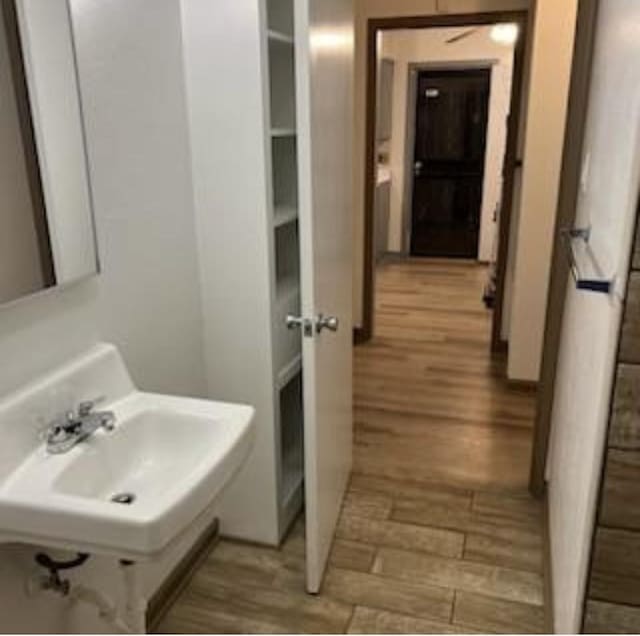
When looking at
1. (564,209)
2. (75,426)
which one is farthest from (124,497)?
(564,209)

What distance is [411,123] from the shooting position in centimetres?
629

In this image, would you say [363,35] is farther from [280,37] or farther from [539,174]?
[280,37]

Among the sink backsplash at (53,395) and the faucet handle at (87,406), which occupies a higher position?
the sink backsplash at (53,395)

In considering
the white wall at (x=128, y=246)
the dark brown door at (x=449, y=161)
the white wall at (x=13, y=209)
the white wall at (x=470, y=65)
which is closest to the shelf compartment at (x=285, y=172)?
the white wall at (x=128, y=246)

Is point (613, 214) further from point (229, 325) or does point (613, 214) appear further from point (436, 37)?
point (436, 37)

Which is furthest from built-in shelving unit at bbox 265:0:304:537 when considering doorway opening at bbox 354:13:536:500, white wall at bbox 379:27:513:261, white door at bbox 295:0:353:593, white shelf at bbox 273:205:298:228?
white wall at bbox 379:27:513:261

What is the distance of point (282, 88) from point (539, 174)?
60.8 inches

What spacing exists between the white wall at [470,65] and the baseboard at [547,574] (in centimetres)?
405

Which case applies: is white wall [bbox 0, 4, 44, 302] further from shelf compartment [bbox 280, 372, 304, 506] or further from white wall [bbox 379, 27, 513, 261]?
white wall [bbox 379, 27, 513, 261]

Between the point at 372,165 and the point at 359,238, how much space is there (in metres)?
0.47

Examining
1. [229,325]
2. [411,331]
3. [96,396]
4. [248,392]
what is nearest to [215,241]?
[229,325]

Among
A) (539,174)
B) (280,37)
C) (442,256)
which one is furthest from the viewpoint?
(442,256)

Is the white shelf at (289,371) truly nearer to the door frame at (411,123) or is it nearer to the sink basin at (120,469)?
the sink basin at (120,469)

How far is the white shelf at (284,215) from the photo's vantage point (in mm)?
2064
